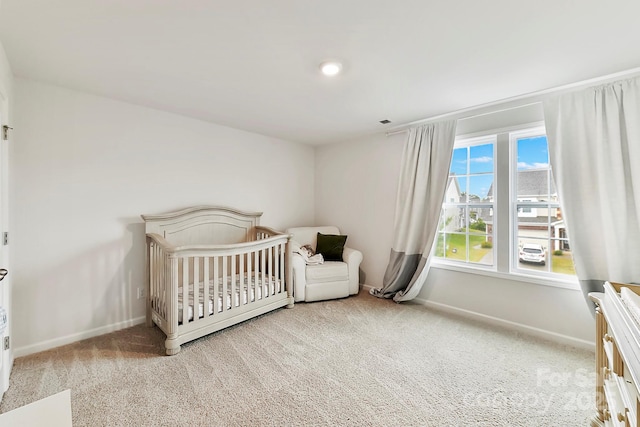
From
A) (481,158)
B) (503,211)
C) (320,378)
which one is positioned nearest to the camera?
(320,378)

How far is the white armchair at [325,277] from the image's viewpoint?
10.8 feet

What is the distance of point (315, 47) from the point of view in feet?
5.60

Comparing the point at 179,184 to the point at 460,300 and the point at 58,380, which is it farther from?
the point at 460,300

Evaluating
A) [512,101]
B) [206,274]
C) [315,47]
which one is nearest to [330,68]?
[315,47]

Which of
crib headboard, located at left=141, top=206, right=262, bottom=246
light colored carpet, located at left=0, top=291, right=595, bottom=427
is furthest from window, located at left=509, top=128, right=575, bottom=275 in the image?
crib headboard, located at left=141, top=206, right=262, bottom=246

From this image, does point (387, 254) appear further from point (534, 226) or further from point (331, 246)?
point (534, 226)

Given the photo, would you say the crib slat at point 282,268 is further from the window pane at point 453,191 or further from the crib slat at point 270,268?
the window pane at point 453,191

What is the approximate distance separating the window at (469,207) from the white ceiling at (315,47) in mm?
659

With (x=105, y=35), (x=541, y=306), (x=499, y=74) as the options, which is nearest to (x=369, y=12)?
(x=499, y=74)

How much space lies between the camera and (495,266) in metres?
2.82

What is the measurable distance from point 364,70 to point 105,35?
1.67 metres

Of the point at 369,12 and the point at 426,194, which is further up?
the point at 369,12

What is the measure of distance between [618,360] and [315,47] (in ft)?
7.18

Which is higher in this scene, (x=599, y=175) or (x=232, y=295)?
(x=599, y=175)
